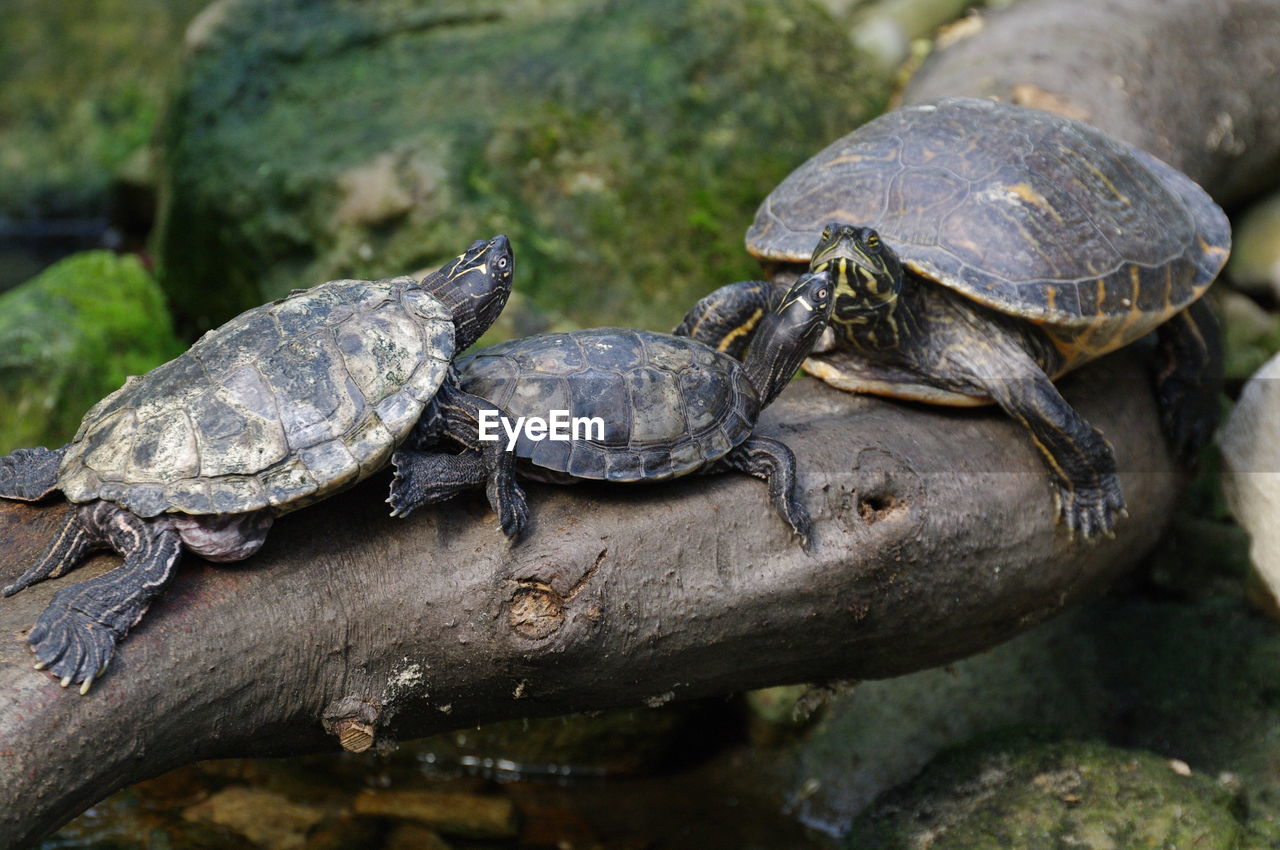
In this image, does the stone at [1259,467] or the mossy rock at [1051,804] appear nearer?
the mossy rock at [1051,804]

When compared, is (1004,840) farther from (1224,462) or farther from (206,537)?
(206,537)

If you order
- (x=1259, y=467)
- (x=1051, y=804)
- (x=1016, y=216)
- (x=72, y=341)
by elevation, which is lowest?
(x=1051, y=804)

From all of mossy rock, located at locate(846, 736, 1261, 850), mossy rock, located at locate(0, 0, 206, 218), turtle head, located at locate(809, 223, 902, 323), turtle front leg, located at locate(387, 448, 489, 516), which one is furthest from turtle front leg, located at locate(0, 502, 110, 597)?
mossy rock, located at locate(0, 0, 206, 218)

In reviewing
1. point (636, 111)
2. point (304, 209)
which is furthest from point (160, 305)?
point (636, 111)

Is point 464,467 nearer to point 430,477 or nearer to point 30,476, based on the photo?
point 430,477

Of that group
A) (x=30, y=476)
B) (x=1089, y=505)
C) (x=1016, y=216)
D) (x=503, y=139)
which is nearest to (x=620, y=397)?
(x=30, y=476)

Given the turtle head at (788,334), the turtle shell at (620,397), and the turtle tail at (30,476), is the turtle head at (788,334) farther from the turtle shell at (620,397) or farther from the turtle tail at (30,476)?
the turtle tail at (30,476)

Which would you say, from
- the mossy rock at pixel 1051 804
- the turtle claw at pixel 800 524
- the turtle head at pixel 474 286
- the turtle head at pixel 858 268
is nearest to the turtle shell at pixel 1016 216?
the turtle head at pixel 858 268
